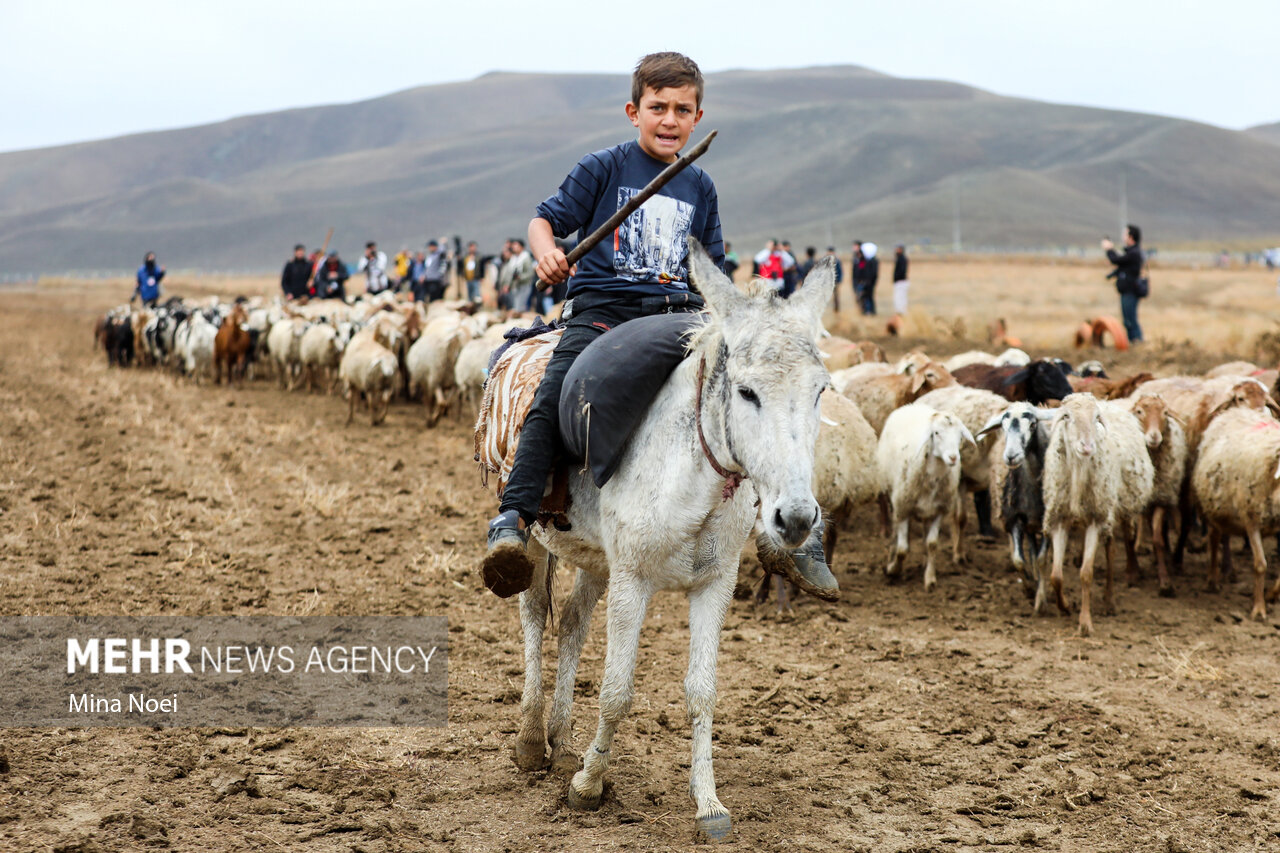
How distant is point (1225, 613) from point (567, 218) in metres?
6.61

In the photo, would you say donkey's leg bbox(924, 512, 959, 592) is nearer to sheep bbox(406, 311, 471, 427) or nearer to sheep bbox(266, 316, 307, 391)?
sheep bbox(406, 311, 471, 427)

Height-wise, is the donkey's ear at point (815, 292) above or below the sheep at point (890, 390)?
above

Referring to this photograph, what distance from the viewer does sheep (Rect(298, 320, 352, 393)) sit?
19000 millimetres

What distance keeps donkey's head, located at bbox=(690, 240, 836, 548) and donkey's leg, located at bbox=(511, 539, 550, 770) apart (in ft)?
5.49

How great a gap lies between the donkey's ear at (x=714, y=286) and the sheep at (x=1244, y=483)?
6.17 meters

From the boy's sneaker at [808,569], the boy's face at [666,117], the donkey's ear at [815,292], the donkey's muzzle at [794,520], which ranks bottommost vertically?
the boy's sneaker at [808,569]

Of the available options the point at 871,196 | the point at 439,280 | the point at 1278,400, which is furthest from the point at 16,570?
the point at 871,196

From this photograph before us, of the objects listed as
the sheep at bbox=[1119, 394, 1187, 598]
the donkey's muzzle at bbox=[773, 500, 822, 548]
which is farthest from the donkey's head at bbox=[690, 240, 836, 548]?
the sheep at bbox=[1119, 394, 1187, 598]

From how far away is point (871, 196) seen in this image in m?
142

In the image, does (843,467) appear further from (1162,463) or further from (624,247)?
(624,247)

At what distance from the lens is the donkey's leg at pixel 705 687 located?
427cm

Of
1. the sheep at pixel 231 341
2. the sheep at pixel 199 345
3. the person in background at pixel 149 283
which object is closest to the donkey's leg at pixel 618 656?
the sheep at pixel 231 341

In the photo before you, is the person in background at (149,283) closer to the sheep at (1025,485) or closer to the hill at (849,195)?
the sheep at (1025,485)

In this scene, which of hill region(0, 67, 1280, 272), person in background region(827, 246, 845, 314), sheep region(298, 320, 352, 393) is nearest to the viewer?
person in background region(827, 246, 845, 314)
